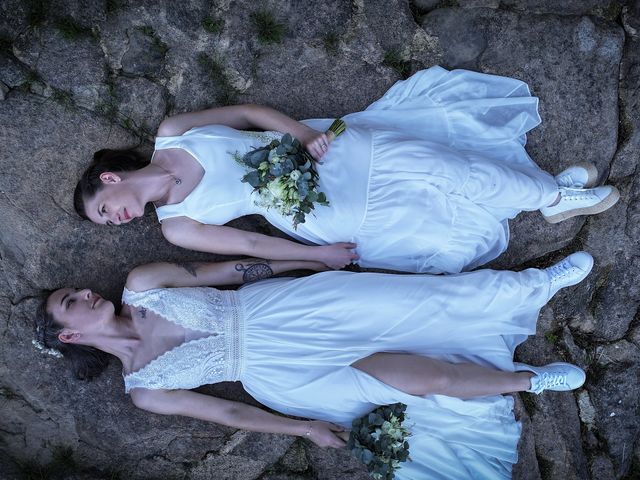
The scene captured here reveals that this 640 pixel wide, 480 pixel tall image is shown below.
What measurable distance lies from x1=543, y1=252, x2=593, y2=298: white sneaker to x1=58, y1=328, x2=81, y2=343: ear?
3624mm

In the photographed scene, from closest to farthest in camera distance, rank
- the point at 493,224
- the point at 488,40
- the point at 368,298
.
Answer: the point at 368,298 < the point at 493,224 < the point at 488,40

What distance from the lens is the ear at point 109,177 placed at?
3.62 metres

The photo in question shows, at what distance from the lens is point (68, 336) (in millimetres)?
3750

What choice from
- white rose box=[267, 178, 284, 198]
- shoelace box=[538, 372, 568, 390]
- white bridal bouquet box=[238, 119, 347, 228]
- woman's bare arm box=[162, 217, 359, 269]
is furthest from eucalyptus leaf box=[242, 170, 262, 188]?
shoelace box=[538, 372, 568, 390]

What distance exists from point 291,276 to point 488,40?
2.59 metres

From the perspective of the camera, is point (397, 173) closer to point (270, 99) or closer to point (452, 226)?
point (452, 226)

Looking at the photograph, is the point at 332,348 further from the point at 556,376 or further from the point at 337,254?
the point at 556,376

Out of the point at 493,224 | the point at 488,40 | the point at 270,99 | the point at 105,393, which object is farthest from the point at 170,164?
the point at 488,40

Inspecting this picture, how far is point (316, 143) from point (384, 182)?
599 millimetres

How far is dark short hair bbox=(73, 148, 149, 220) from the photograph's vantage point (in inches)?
148

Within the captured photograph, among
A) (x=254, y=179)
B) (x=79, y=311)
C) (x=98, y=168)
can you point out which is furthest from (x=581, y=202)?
(x=79, y=311)

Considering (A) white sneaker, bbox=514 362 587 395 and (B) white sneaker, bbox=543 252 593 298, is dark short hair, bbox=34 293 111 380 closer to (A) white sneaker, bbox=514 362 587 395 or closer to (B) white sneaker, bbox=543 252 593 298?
(A) white sneaker, bbox=514 362 587 395

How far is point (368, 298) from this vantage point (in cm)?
376

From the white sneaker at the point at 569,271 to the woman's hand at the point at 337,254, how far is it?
157cm
